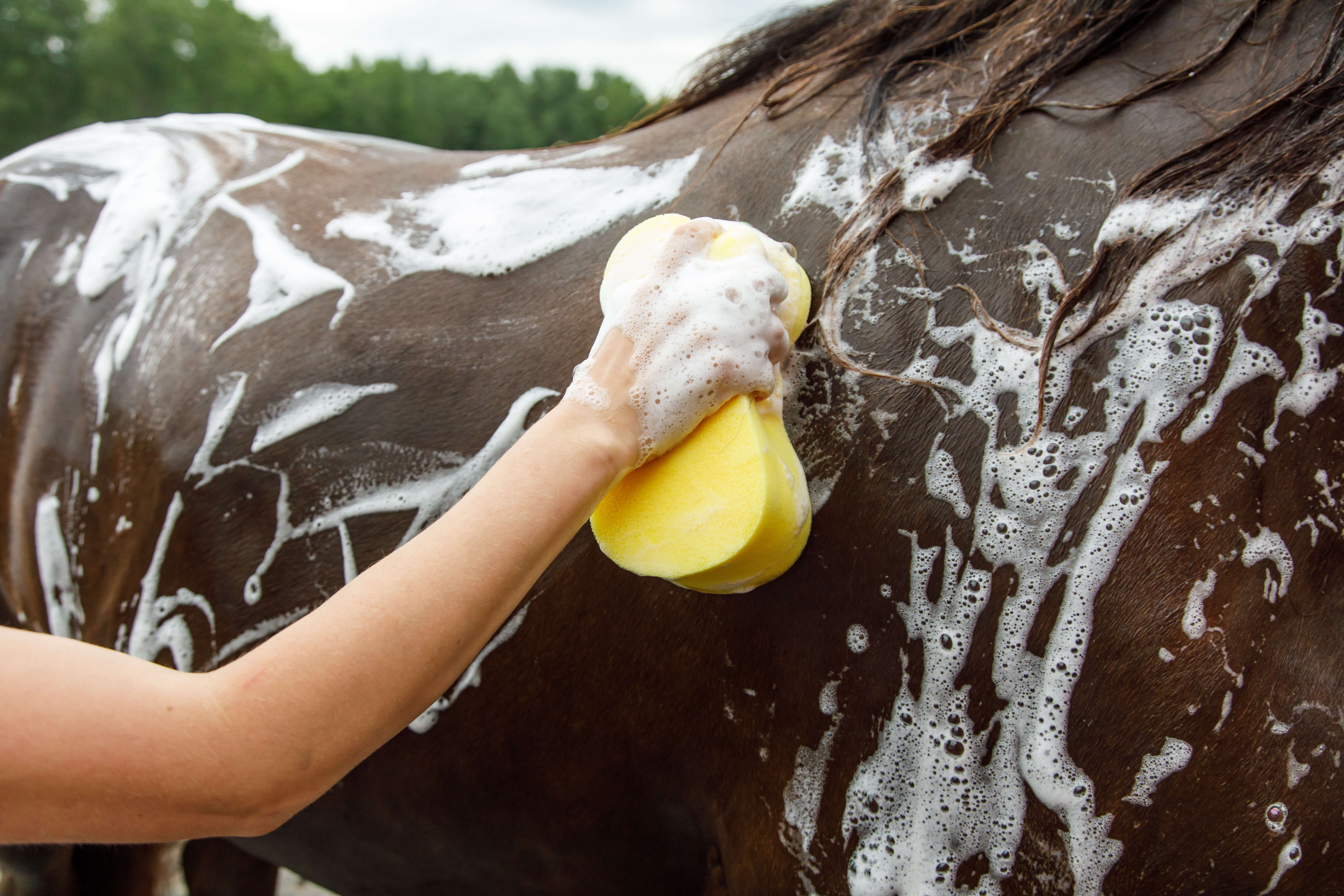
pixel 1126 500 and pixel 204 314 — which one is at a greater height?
pixel 204 314

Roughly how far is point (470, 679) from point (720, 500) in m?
0.47

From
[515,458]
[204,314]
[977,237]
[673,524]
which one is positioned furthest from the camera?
[204,314]

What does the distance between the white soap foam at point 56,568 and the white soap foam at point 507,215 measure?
0.62m

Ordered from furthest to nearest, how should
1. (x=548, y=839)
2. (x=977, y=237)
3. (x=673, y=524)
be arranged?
(x=548, y=839), (x=977, y=237), (x=673, y=524)

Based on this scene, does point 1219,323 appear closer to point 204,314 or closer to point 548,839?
point 548,839

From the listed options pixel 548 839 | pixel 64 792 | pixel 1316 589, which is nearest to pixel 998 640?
pixel 1316 589

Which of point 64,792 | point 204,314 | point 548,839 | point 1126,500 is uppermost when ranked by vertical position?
point 204,314

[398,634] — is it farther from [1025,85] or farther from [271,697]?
[1025,85]

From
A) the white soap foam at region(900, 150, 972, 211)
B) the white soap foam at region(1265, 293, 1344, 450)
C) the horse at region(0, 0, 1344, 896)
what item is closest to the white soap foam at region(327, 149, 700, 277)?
the horse at region(0, 0, 1344, 896)

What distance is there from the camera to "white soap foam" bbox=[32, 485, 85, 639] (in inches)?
50.2

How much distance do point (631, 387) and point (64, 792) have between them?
1.61 feet

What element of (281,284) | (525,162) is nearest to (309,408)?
(281,284)

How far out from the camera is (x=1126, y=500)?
0.79m

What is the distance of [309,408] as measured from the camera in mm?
1085
